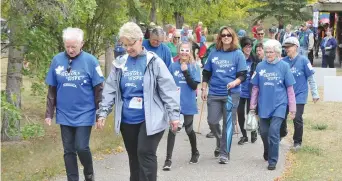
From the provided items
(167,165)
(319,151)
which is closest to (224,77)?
(167,165)

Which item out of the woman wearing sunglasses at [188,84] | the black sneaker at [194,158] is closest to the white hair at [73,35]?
the woman wearing sunglasses at [188,84]

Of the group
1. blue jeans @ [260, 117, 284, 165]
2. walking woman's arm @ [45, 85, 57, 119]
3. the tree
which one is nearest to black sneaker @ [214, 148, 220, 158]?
blue jeans @ [260, 117, 284, 165]

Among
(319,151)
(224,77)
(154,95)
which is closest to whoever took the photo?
(154,95)

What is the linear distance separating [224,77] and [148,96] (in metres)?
2.62

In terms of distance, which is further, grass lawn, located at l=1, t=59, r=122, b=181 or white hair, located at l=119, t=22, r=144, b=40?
grass lawn, located at l=1, t=59, r=122, b=181

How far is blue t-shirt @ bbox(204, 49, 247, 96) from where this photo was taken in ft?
26.3

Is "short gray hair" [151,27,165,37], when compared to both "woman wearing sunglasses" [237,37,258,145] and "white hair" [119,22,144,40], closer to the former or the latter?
"woman wearing sunglasses" [237,37,258,145]

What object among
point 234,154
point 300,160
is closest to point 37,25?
point 234,154

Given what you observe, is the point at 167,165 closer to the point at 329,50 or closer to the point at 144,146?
the point at 144,146

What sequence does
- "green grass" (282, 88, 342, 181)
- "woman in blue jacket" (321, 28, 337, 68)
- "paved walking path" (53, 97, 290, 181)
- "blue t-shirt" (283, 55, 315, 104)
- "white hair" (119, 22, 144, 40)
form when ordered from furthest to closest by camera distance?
"woman in blue jacket" (321, 28, 337, 68) → "blue t-shirt" (283, 55, 315, 104) → "green grass" (282, 88, 342, 181) → "paved walking path" (53, 97, 290, 181) → "white hair" (119, 22, 144, 40)

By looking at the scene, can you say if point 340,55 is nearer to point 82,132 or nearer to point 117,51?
point 117,51

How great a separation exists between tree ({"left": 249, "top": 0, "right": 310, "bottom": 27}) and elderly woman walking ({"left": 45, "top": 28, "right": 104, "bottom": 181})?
4017 cm

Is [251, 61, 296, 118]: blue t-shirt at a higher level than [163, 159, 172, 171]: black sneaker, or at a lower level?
higher

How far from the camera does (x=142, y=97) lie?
5664 millimetres
